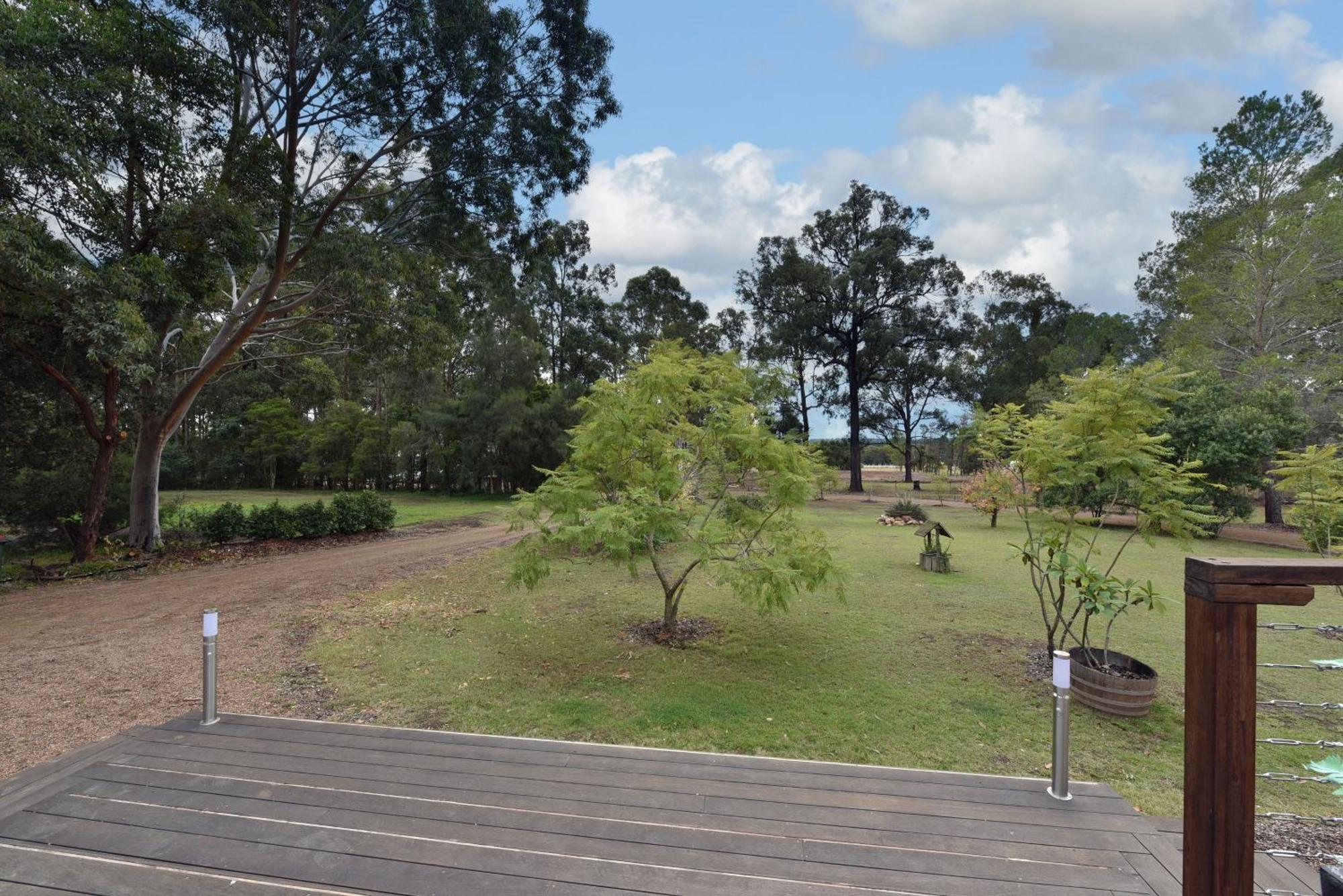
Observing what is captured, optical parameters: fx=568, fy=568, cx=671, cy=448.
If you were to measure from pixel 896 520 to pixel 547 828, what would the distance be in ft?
54.2

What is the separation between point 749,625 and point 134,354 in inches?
356

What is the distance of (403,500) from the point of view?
26.0 meters

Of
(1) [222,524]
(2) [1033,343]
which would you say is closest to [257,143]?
(1) [222,524]

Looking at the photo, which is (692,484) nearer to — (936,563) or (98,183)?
(936,563)

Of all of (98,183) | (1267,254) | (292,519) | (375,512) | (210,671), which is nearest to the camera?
(210,671)

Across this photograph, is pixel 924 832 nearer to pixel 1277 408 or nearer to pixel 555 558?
pixel 555 558

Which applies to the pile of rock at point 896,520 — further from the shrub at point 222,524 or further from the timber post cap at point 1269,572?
the shrub at point 222,524

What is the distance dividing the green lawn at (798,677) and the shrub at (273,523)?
629 centimetres

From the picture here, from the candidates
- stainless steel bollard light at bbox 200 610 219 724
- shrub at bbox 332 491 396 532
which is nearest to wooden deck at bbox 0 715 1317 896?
stainless steel bollard light at bbox 200 610 219 724

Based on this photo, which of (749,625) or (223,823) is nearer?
(223,823)

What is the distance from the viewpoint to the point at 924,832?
2389mm

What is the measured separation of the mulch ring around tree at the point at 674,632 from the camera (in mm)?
6199

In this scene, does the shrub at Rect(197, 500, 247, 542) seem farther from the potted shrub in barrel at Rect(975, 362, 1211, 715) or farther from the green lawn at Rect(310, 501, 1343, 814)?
the potted shrub in barrel at Rect(975, 362, 1211, 715)

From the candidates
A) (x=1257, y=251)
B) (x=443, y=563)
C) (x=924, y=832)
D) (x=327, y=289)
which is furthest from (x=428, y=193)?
(x=1257, y=251)
